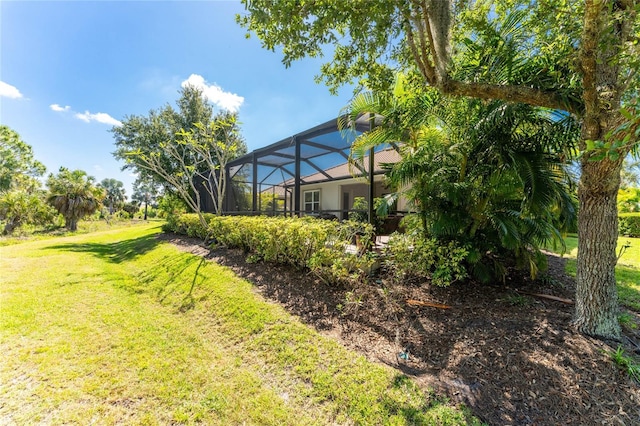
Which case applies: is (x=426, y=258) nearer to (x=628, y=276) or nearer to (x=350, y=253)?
(x=350, y=253)

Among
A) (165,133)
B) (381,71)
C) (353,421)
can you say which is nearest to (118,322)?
(353,421)

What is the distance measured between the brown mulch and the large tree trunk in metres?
0.22

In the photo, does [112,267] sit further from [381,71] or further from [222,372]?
[381,71]

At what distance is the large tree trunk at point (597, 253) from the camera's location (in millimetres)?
2629

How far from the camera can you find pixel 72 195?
18594 mm

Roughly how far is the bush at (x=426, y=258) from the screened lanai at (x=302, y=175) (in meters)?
2.88

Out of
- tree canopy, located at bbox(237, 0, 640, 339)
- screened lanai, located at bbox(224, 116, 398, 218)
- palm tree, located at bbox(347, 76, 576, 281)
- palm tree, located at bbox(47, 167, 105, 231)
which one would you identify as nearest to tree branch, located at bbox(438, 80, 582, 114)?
tree canopy, located at bbox(237, 0, 640, 339)

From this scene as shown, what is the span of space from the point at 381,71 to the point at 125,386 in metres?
5.11

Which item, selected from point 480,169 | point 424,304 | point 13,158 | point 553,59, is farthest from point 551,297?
point 13,158

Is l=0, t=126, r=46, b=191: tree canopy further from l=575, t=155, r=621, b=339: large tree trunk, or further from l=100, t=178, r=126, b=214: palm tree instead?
l=100, t=178, r=126, b=214: palm tree

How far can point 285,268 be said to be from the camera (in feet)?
17.1

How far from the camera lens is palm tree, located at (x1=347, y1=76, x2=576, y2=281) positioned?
126 inches

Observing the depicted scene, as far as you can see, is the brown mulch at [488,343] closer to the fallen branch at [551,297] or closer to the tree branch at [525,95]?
the fallen branch at [551,297]

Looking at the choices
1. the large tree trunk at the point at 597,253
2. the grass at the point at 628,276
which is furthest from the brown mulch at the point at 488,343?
the grass at the point at 628,276
